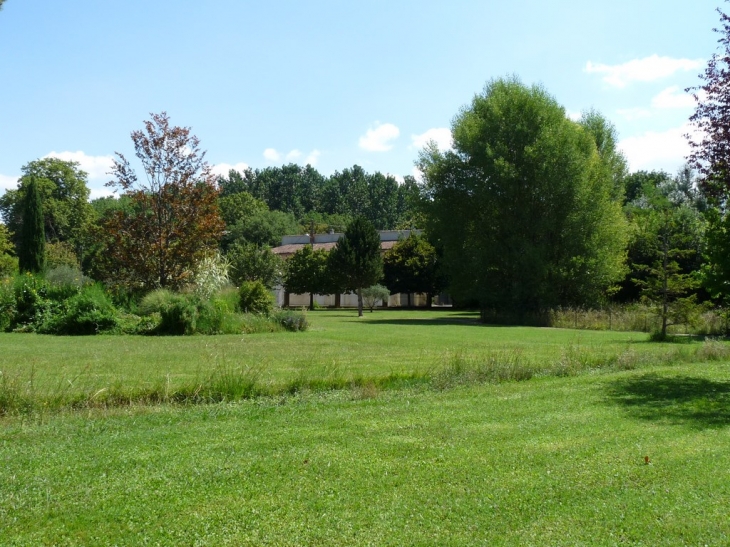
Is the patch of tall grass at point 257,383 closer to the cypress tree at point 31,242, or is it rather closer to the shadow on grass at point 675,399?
the shadow on grass at point 675,399

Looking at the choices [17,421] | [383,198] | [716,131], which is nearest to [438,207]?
[716,131]

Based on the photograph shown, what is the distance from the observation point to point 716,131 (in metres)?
10.9

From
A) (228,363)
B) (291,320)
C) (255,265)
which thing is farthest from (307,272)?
(228,363)

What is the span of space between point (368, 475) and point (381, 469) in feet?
0.68

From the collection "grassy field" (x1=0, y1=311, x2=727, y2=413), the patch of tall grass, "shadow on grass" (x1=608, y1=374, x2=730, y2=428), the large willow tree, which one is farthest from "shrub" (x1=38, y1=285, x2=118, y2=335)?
the large willow tree

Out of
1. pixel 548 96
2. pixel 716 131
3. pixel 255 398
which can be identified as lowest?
pixel 255 398

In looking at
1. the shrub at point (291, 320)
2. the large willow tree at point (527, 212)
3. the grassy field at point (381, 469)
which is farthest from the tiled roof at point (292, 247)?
the grassy field at point (381, 469)

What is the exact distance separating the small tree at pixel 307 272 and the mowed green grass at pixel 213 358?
140 feet

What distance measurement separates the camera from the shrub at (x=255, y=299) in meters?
25.7

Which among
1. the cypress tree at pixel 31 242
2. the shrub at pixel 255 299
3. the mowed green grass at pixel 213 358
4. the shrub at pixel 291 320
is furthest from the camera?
the cypress tree at pixel 31 242

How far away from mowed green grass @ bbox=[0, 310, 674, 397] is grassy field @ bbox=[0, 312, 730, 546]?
49cm

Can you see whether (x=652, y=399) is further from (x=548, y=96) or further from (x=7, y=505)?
(x=548, y=96)

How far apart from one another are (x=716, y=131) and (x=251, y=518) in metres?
10.2

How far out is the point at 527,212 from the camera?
131 feet
